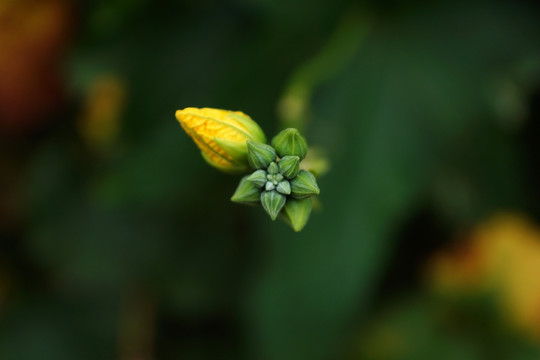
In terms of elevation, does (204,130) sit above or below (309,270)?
above

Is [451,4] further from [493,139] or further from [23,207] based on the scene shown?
[23,207]

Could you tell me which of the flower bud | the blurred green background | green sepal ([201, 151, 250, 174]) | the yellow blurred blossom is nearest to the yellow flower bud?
green sepal ([201, 151, 250, 174])

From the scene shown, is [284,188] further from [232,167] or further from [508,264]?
[508,264]

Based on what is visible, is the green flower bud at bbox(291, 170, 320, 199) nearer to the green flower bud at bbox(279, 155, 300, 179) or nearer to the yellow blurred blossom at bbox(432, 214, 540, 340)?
the green flower bud at bbox(279, 155, 300, 179)

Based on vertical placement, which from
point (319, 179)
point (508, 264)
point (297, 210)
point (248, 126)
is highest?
point (248, 126)

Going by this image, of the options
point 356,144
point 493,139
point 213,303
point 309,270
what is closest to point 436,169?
point 493,139

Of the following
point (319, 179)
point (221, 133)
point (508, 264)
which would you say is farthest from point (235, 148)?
point (508, 264)

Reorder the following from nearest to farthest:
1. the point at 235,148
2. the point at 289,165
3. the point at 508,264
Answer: the point at 289,165 < the point at 235,148 < the point at 508,264

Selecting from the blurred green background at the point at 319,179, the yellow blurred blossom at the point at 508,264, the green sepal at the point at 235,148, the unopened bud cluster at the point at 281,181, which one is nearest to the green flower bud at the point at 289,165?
the unopened bud cluster at the point at 281,181
